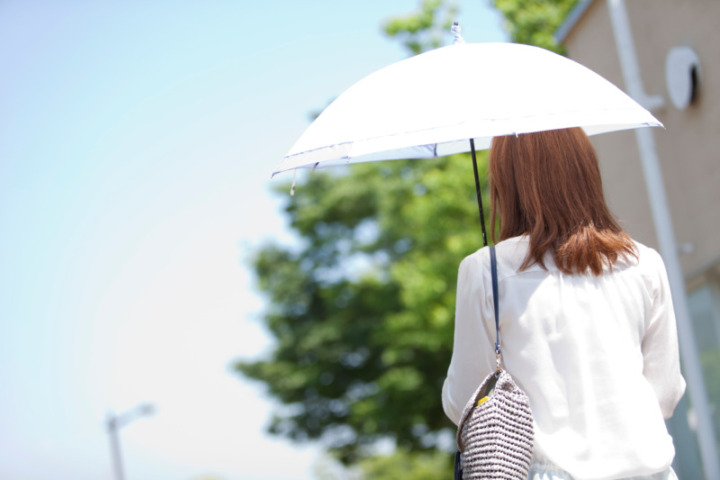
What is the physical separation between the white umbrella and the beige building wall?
393 cm

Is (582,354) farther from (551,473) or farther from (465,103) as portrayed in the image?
(465,103)

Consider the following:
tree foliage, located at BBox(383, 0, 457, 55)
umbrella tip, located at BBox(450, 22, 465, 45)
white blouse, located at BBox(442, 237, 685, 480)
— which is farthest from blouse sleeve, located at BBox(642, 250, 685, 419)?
tree foliage, located at BBox(383, 0, 457, 55)

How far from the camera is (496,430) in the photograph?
2.27 meters

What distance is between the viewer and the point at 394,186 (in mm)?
25547

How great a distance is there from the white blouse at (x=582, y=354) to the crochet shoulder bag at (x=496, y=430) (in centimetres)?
4

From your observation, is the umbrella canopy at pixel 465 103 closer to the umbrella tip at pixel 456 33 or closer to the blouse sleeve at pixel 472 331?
the umbrella tip at pixel 456 33

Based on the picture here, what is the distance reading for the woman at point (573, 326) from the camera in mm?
2264

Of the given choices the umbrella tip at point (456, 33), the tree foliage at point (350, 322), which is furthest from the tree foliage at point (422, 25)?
the umbrella tip at point (456, 33)

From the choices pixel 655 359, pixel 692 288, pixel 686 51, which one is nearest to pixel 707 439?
pixel 692 288

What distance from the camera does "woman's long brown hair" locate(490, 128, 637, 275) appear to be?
7.80 ft

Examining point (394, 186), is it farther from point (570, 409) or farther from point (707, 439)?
point (570, 409)

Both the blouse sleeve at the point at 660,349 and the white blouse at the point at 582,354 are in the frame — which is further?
the blouse sleeve at the point at 660,349

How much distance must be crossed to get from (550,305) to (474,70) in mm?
709

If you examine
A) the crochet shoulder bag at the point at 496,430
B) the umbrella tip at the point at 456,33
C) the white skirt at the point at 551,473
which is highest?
the umbrella tip at the point at 456,33
